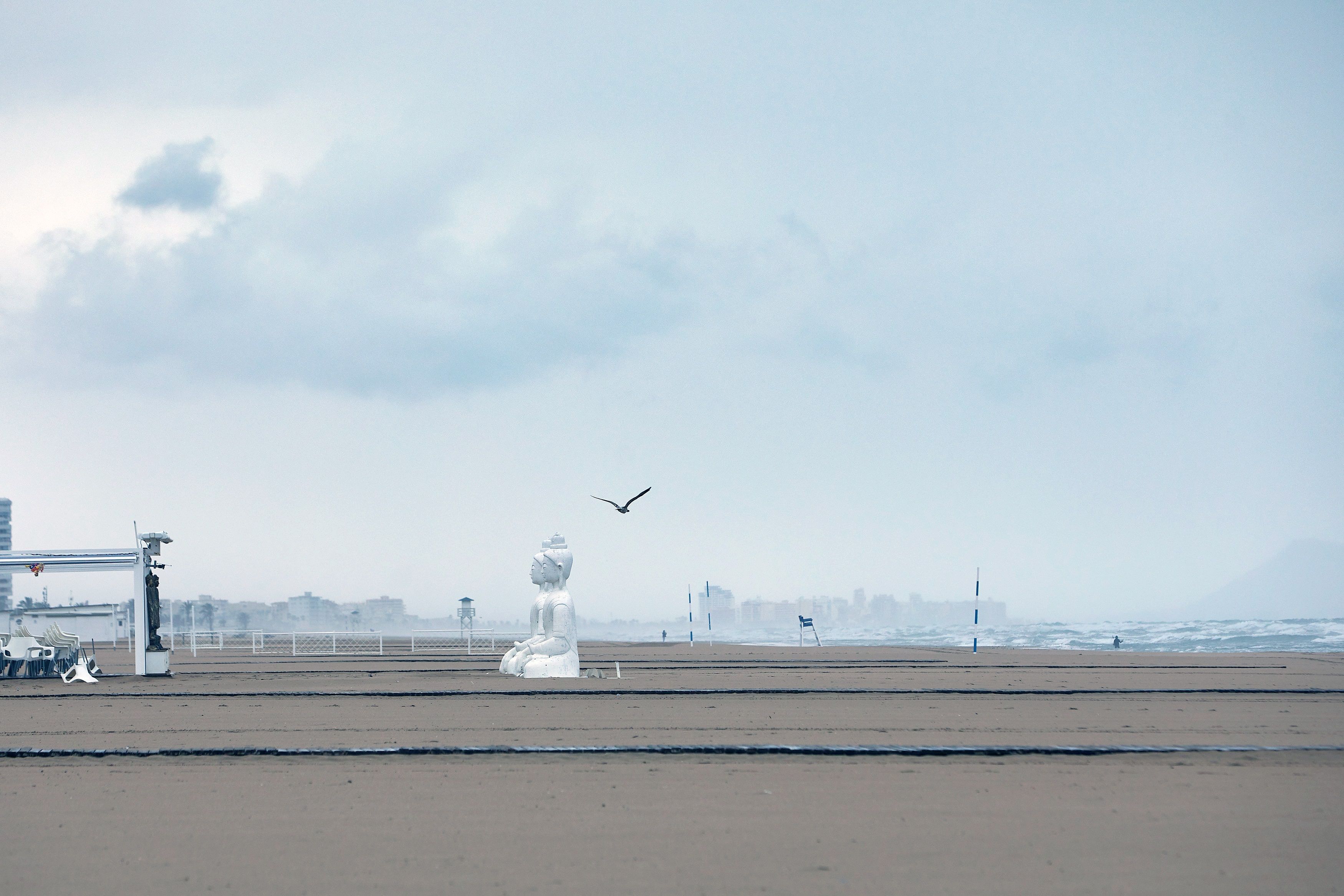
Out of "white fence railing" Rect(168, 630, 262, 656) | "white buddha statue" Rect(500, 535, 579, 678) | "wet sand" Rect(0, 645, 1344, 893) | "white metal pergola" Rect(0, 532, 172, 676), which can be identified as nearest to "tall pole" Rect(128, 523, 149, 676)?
"white metal pergola" Rect(0, 532, 172, 676)

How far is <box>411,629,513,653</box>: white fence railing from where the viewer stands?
34469 mm

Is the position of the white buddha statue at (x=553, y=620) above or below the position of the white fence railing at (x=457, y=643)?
above

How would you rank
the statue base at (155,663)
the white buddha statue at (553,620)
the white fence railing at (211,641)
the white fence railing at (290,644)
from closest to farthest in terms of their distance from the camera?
the white buddha statue at (553,620)
the statue base at (155,663)
the white fence railing at (290,644)
the white fence railing at (211,641)

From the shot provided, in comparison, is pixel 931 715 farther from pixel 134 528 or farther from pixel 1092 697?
pixel 134 528

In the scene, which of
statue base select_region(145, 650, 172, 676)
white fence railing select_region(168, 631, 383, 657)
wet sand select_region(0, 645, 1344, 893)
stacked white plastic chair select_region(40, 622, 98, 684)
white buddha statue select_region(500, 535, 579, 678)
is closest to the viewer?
wet sand select_region(0, 645, 1344, 893)

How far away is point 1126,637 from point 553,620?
164 feet

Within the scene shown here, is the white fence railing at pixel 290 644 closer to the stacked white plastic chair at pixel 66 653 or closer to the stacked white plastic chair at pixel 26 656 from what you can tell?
the stacked white plastic chair at pixel 66 653

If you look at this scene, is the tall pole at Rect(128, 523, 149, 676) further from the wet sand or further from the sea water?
the sea water

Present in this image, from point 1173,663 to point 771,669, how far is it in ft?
40.2

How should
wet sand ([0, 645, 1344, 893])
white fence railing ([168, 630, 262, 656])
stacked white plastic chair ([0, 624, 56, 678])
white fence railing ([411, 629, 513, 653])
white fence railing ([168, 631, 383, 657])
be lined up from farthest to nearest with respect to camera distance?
white fence railing ([168, 630, 262, 656]) → white fence railing ([168, 631, 383, 657]) → white fence railing ([411, 629, 513, 653]) → stacked white plastic chair ([0, 624, 56, 678]) → wet sand ([0, 645, 1344, 893])

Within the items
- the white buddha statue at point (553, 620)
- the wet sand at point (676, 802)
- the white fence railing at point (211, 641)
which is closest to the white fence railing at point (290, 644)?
the white fence railing at point (211, 641)

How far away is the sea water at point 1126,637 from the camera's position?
49.8m

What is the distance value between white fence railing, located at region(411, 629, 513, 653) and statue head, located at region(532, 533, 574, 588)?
11971 mm

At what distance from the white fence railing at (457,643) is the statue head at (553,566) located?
1197 cm
